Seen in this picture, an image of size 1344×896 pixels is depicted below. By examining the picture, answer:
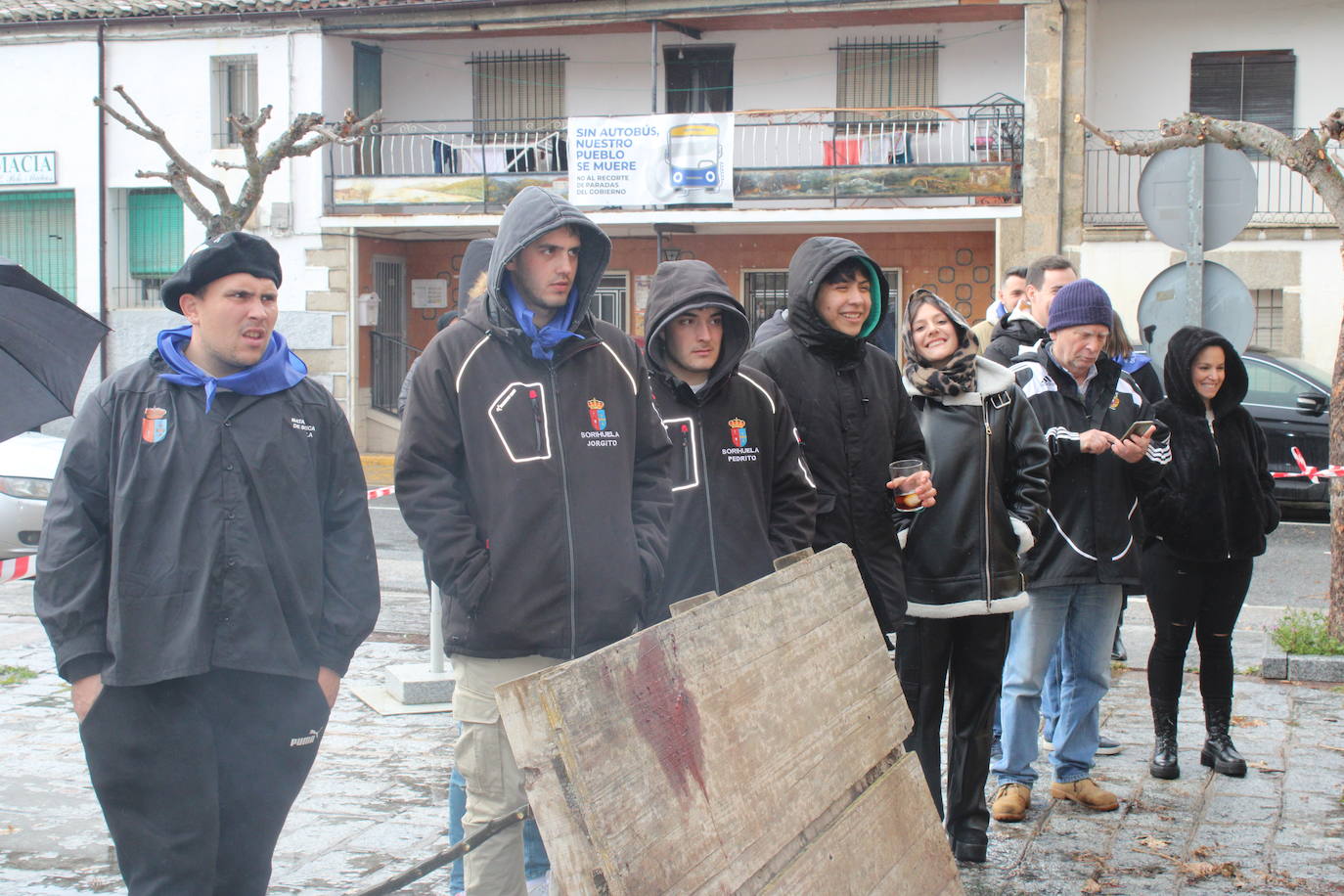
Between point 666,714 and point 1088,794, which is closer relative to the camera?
point 666,714

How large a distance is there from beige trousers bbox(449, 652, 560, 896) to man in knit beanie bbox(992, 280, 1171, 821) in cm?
222

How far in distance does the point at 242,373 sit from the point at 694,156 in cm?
1735

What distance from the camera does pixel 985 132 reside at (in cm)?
2023

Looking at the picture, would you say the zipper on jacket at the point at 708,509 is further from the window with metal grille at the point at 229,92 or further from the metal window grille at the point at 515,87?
the window with metal grille at the point at 229,92

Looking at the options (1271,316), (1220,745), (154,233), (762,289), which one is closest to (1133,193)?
(1271,316)

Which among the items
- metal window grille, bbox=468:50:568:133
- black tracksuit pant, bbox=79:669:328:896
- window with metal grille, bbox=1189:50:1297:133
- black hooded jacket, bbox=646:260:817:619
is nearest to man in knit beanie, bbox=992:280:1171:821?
black hooded jacket, bbox=646:260:817:619

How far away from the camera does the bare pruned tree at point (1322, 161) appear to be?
6973 mm

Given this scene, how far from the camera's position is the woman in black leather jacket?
4.53m

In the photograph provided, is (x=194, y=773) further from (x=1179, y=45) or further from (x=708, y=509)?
(x=1179, y=45)

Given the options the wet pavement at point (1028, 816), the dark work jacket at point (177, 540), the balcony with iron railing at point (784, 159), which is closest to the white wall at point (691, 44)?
the balcony with iron railing at point (784, 159)

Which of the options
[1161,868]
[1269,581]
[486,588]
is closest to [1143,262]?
[1269,581]

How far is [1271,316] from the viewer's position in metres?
19.3

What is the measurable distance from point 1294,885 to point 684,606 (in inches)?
106

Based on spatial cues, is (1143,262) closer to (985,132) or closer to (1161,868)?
(985,132)
